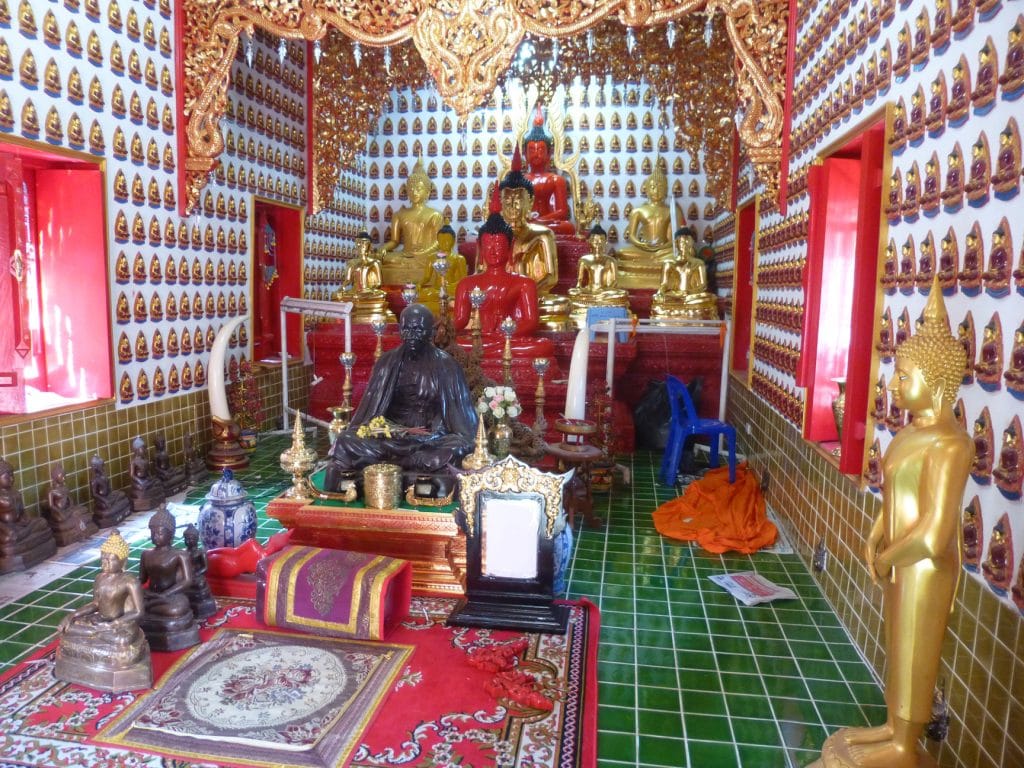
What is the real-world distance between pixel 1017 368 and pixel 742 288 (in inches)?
219

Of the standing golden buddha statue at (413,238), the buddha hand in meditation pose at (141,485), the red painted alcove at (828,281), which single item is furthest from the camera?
the standing golden buddha statue at (413,238)

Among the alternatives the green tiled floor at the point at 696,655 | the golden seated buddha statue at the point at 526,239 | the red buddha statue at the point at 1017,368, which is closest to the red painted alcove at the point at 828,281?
the green tiled floor at the point at 696,655

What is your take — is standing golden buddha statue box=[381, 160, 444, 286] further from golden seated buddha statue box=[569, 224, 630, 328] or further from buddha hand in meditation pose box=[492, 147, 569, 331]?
golden seated buddha statue box=[569, 224, 630, 328]

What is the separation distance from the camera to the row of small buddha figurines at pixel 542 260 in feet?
28.3

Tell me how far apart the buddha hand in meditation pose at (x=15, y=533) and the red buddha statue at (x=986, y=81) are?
16.4 ft

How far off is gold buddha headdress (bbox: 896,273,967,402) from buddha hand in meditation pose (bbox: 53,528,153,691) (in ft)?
9.69

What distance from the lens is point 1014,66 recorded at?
2.32m

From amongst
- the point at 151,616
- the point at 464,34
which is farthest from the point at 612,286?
the point at 151,616

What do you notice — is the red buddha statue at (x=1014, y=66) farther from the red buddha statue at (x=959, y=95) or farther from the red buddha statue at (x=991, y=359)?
the red buddha statue at (x=991, y=359)

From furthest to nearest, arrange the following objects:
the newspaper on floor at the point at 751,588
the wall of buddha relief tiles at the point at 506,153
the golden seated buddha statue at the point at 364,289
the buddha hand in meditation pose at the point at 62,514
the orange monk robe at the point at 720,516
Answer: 1. the wall of buddha relief tiles at the point at 506,153
2. the golden seated buddha statue at the point at 364,289
3. the orange monk robe at the point at 720,516
4. the buddha hand in meditation pose at the point at 62,514
5. the newspaper on floor at the point at 751,588

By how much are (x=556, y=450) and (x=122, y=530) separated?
2935mm

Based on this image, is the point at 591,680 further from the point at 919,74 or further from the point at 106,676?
the point at 919,74

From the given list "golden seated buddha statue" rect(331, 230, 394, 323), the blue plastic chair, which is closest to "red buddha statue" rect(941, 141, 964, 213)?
the blue plastic chair

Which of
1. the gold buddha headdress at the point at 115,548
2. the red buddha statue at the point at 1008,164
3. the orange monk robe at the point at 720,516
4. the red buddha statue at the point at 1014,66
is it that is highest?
the red buddha statue at the point at 1014,66
